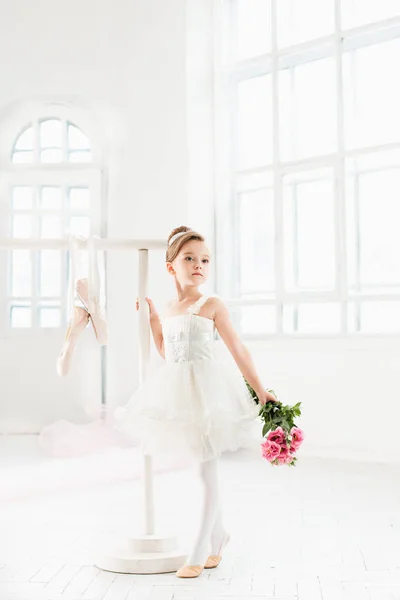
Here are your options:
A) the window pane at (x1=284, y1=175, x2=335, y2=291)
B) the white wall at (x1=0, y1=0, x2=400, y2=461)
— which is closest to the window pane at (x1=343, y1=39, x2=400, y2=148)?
the window pane at (x1=284, y1=175, x2=335, y2=291)

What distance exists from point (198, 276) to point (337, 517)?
4.08 feet

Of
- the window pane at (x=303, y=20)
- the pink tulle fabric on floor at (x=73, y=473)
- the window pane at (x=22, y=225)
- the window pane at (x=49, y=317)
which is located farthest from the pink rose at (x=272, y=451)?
the window pane at (x=22, y=225)

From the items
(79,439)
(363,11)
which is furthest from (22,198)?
(363,11)

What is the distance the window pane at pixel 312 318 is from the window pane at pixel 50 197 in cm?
185

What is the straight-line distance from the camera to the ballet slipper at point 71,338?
256 centimetres

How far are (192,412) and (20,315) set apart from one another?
383 cm

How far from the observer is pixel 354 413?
4.82m

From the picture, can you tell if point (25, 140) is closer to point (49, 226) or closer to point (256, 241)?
point (49, 226)

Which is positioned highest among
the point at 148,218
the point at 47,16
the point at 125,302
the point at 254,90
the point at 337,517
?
the point at 47,16

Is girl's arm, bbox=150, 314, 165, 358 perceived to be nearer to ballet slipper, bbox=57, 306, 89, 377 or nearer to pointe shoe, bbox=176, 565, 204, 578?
ballet slipper, bbox=57, 306, 89, 377

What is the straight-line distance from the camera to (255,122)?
18.6 feet

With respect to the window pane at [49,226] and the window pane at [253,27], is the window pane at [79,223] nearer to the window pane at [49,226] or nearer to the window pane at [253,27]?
the window pane at [49,226]

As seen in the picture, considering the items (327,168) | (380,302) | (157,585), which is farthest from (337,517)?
(327,168)

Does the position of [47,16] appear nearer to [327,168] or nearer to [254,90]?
[254,90]
